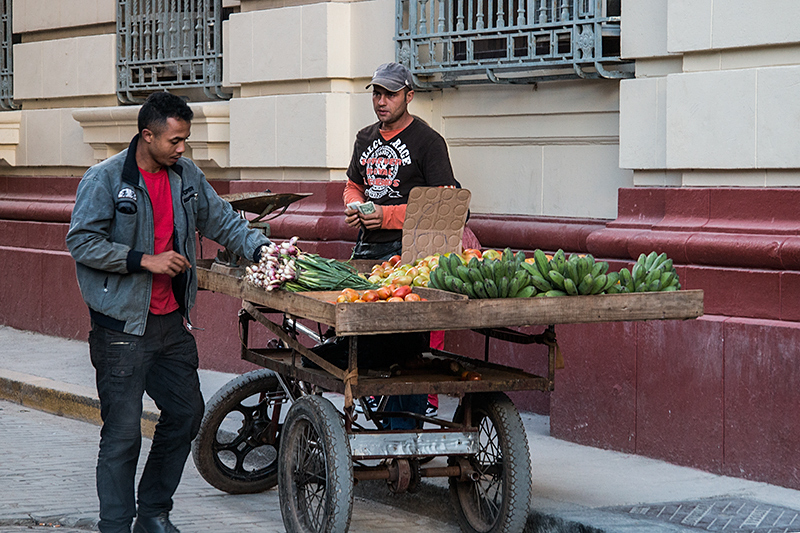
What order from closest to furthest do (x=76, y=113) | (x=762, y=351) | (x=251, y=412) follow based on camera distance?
(x=762, y=351) < (x=251, y=412) < (x=76, y=113)

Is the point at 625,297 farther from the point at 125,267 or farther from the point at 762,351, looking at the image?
the point at 125,267

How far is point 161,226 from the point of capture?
4.95 m

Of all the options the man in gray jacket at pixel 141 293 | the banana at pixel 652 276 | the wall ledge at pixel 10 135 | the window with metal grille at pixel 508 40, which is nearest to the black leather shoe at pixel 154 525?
the man in gray jacket at pixel 141 293

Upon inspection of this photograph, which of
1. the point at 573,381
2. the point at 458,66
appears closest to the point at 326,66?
the point at 458,66

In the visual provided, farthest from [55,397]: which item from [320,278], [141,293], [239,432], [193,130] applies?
[320,278]

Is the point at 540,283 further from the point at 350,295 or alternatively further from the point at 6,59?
the point at 6,59

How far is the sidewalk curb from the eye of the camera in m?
8.12

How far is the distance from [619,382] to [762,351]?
890 mm

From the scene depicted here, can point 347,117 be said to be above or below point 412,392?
above

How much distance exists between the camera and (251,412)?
604 cm

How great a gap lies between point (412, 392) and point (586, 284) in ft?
2.74

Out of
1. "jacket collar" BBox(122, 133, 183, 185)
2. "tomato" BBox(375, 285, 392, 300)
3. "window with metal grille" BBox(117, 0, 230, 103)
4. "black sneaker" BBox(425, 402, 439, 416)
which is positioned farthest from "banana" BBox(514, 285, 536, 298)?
"window with metal grille" BBox(117, 0, 230, 103)

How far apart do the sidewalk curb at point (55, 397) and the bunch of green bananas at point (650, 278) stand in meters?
3.88

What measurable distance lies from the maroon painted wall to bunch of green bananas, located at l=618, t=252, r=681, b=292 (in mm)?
1044
